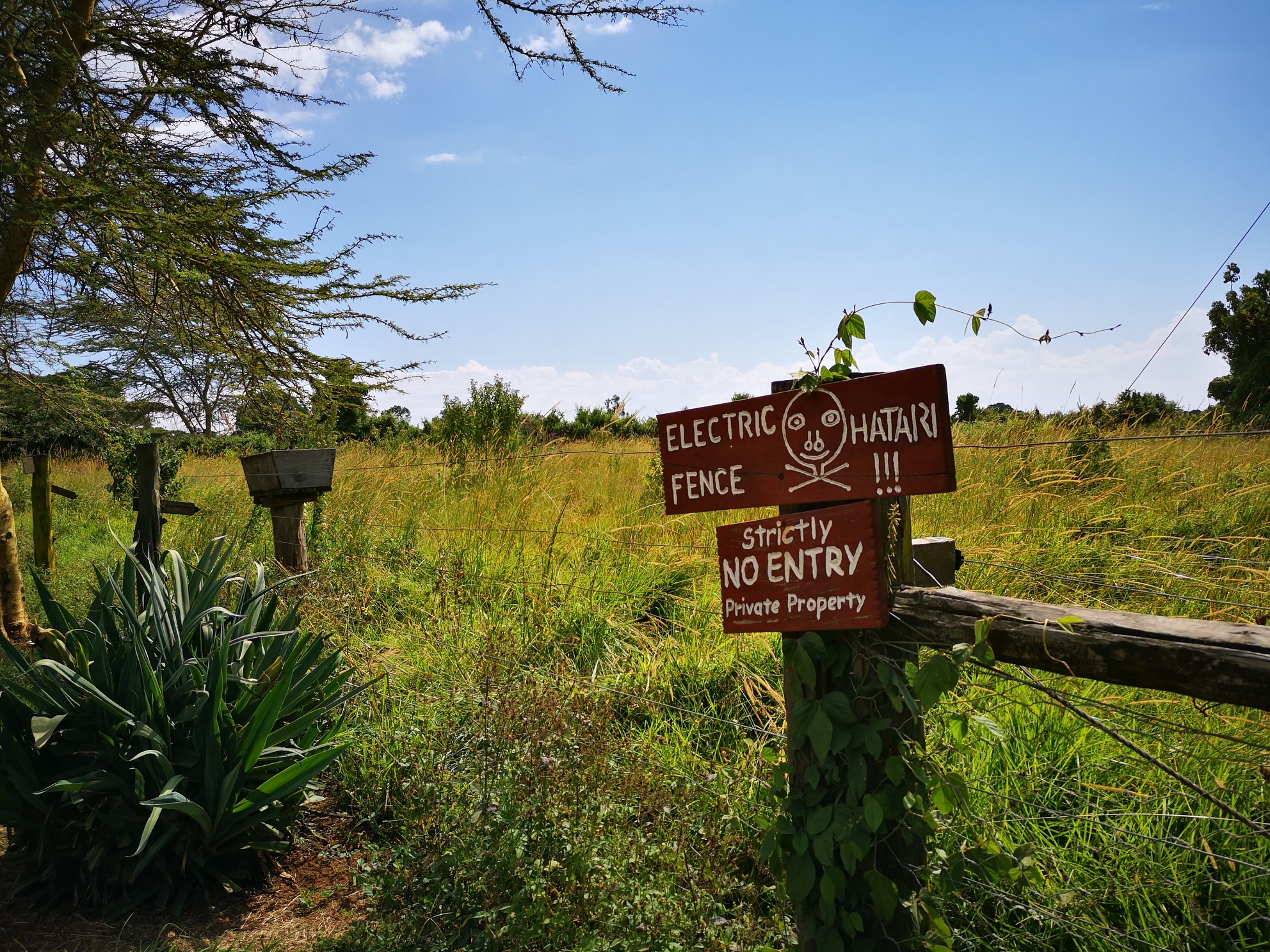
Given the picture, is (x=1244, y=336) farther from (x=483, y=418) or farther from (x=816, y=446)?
(x=816, y=446)

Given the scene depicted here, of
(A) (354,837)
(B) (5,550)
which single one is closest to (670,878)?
(A) (354,837)

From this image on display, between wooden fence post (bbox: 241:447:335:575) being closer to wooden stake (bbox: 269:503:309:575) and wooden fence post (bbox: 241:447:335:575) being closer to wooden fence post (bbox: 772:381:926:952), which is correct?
wooden stake (bbox: 269:503:309:575)

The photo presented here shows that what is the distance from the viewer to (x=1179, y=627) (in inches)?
61.8

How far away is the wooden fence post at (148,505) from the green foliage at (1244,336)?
905 inches

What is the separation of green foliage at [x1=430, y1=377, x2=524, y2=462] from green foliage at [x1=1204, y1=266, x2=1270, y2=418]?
18794 mm

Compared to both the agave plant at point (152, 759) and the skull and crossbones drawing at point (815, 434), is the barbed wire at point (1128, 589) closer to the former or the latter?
the skull and crossbones drawing at point (815, 434)

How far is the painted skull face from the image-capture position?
1922 mm

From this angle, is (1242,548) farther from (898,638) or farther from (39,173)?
(39,173)

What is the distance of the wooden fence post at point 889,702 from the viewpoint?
1.92 metres

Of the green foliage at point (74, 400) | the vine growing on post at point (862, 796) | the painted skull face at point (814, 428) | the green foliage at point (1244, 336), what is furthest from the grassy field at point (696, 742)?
the green foliage at point (1244, 336)

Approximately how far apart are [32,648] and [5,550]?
857 millimetres

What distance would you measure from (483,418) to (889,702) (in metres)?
A: 8.53

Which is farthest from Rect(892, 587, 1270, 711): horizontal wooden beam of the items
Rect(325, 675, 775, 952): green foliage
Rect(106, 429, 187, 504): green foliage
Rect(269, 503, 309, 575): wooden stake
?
Rect(106, 429, 187, 504): green foliage

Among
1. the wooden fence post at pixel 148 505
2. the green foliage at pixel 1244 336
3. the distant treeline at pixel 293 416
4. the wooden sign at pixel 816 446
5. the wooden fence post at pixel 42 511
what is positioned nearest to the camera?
the wooden sign at pixel 816 446
